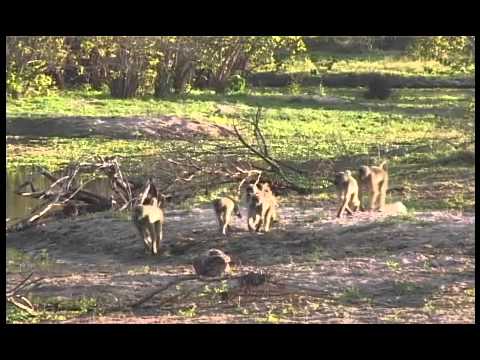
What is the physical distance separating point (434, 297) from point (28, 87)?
8.87 m

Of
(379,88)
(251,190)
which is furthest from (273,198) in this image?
(379,88)

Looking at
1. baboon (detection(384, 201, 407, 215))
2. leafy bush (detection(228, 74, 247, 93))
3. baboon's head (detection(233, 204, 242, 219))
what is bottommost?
baboon's head (detection(233, 204, 242, 219))

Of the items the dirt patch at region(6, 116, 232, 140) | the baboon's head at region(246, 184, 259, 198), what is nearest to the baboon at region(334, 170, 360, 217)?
the baboon's head at region(246, 184, 259, 198)

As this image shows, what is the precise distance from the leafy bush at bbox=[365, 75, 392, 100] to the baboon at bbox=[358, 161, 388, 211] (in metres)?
5.24

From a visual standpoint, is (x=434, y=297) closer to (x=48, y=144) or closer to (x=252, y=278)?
(x=252, y=278)

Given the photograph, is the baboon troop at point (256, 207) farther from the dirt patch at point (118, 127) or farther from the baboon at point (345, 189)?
the dirt patch at point (118, 127)

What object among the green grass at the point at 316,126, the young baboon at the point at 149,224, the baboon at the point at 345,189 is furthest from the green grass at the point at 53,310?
the green grass at the point at 316,126

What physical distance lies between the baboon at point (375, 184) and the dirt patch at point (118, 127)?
11.9ft

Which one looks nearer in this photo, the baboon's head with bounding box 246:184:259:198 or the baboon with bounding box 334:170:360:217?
the baboon's head with bounding box 246:184:259:198

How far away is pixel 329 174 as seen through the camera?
34.0ft

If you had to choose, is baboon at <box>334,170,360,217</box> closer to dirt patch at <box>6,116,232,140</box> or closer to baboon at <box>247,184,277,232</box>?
baboon at <box>247,184,277,232</box>

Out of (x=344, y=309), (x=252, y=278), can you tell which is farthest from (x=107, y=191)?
(x=344, y=309)

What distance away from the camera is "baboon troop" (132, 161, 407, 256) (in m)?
8.15

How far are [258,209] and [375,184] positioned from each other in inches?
45.5
